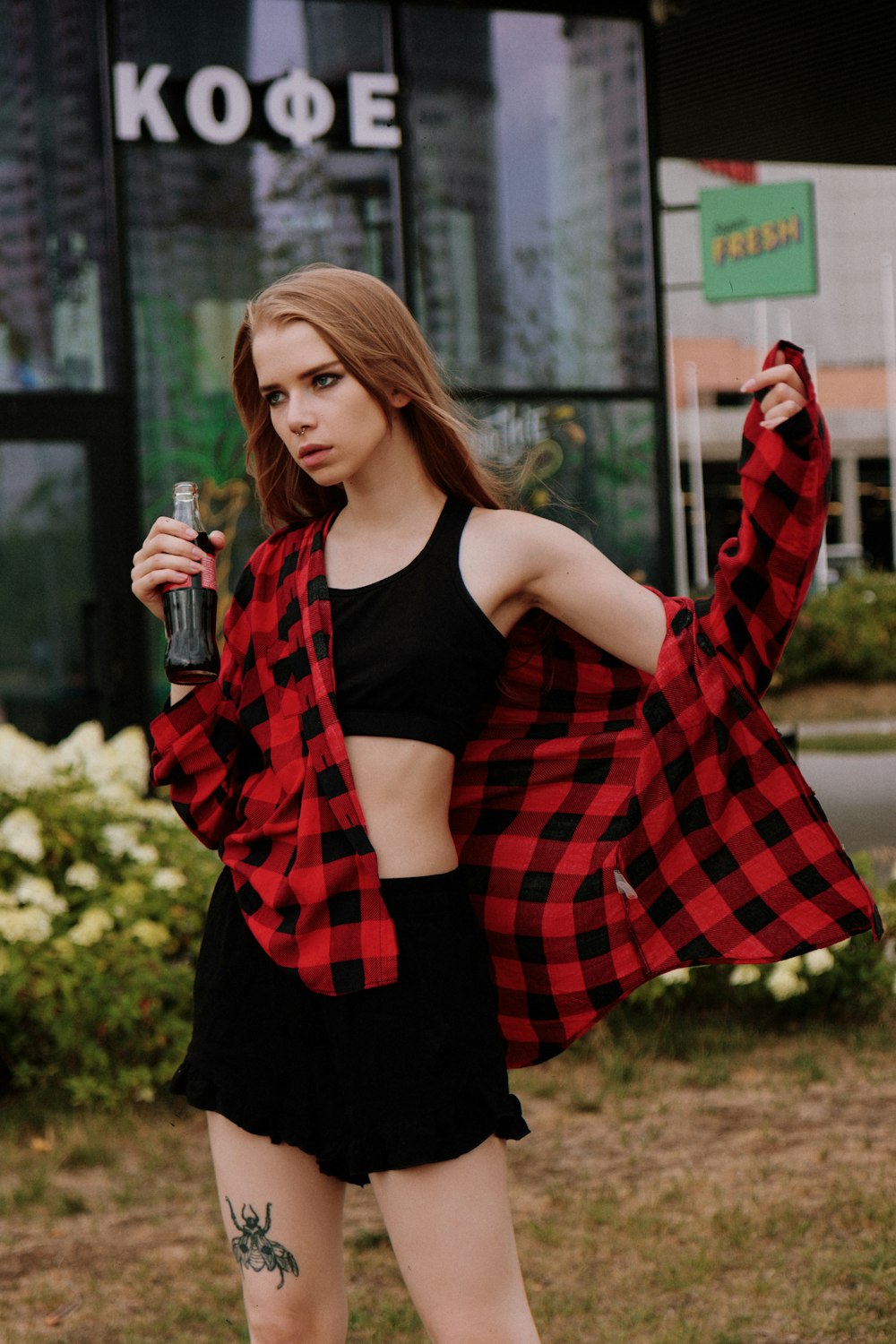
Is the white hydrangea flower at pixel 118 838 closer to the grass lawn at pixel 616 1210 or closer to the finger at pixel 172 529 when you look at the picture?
the grass lawn at pixel 616 1210

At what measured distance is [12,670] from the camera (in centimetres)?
834

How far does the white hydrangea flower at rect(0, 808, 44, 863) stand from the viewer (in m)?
4.53

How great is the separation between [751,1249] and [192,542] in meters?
2.35

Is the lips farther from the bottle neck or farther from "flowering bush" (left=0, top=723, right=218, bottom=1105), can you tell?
"flowering bush" (left=0, top=723, right=218, bottom=1105)

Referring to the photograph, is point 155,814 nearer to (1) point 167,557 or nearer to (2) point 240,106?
(1) point 167,557

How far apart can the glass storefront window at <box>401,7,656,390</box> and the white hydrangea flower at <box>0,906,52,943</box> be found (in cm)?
524

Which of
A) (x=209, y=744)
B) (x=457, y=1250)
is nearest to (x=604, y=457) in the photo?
(x=209, y=744)

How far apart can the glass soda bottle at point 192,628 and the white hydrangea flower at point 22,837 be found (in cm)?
246

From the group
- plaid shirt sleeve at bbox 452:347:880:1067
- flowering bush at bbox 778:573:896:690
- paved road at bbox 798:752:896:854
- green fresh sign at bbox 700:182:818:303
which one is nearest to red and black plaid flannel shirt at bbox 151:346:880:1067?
plaid shirt sleeve at bbox 452:347:880:1067

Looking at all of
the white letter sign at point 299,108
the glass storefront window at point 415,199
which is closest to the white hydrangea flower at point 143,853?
the glass storefront window at point 415,199

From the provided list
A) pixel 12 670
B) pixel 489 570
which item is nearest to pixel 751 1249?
pixel 489 570

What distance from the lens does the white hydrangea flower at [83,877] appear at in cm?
463

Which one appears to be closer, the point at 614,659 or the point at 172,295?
the point at 614,659

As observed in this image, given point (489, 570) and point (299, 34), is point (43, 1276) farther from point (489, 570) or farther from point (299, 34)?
point (299, 34)
